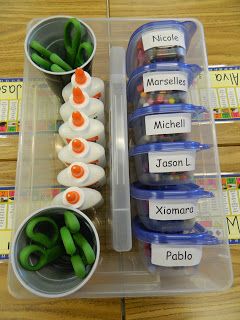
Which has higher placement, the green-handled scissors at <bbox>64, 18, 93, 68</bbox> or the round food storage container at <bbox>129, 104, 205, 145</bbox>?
the green-handled scissors at <bbox>64, 18, 93, 68</bbox>

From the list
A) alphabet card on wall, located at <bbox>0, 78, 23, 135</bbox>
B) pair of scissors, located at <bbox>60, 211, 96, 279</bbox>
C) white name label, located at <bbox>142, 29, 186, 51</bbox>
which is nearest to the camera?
pair of scissors, located at <bbox>60, 211, 96, 279</bbox>

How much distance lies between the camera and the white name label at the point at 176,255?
1.53 feet

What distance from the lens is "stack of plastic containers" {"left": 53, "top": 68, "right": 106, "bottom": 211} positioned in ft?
1.47

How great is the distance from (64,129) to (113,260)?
0.76 ft

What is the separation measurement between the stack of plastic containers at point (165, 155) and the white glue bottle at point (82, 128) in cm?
6

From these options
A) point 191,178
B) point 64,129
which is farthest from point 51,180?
point 191,178

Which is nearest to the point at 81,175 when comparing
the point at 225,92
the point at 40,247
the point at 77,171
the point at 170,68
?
the point at 77,171

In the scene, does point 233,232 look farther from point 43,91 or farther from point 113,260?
point 43,91

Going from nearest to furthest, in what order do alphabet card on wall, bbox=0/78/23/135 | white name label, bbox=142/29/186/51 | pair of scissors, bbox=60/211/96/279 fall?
pair of scissors, bbox=60/211/96/279, white name label, bbox=142/29/186/51, alphabet card on wall, bbox=0/78/23/135

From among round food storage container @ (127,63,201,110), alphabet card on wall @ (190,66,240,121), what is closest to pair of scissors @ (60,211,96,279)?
round food storage container @ (127,63,201,110)

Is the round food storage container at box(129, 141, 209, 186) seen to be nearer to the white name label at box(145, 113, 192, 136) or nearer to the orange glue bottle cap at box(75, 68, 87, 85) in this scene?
the white name label at box(145, 113, 192, 136)

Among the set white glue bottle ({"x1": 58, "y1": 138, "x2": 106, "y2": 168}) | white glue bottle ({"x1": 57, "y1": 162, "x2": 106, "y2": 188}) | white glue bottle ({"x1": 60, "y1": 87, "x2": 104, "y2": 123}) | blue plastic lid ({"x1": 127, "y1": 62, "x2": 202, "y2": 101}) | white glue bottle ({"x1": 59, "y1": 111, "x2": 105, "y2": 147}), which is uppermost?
blue plastic lid ({"x1": 127, "y1": 62, "x2": 202, "y2": 101})

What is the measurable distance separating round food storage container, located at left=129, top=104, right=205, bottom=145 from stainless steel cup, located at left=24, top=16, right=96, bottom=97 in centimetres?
14

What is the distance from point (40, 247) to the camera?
43 cm
